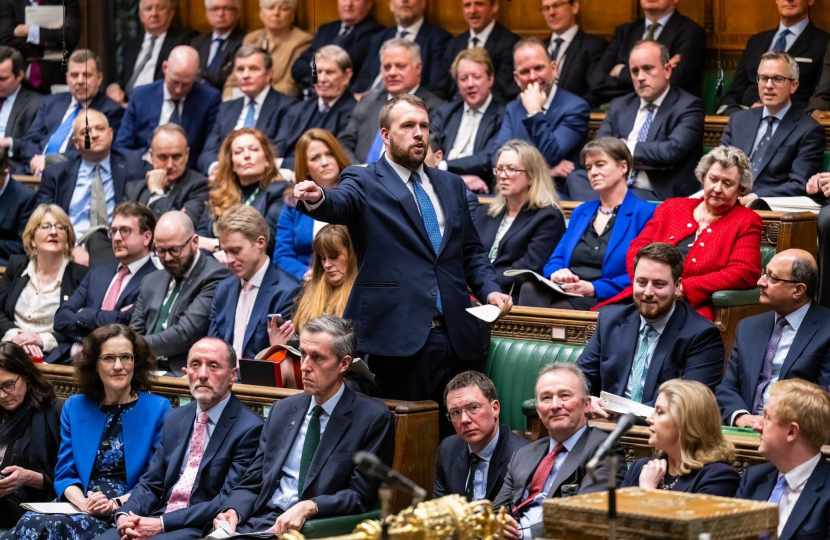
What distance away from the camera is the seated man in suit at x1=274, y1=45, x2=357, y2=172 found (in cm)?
666

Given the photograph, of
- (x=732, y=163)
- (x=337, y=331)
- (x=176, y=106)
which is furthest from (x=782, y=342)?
(x=176, y=106)

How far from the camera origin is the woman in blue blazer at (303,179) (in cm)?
540

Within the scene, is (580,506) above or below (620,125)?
below

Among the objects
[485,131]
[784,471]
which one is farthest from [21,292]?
[784,471]

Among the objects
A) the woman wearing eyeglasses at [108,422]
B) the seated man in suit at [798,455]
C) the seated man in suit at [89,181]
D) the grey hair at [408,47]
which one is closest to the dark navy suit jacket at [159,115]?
the seated man in suit at [89,181]

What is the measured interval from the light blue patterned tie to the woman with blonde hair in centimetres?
92

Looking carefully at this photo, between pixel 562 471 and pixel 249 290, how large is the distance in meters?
1.83

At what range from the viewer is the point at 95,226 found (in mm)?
6289

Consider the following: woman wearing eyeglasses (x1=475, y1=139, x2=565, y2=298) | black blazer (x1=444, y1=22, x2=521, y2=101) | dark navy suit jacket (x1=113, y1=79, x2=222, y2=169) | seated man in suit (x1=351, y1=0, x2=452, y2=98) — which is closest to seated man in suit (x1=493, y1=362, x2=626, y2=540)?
woman wearing eyeglasses (x1=475, y1=139, x2=565, y2=298)

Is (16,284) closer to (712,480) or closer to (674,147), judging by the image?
(674,147)

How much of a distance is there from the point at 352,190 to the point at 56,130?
4.07 metres

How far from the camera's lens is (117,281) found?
5473mm

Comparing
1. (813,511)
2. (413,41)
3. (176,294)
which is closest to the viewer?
(813,511)

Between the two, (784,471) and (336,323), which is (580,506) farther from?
(336,323)
